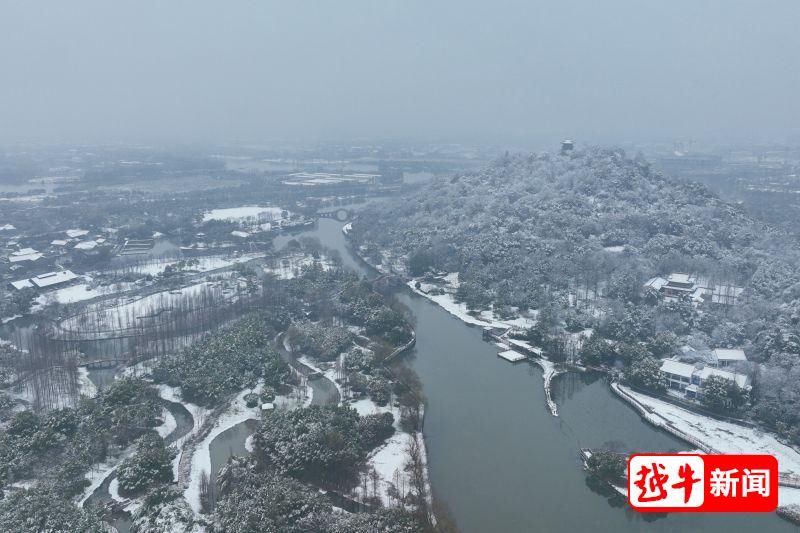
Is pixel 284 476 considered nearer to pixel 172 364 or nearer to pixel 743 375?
pixel 172 364

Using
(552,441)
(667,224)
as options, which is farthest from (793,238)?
(552,441)

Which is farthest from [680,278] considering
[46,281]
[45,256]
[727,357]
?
[45,256]

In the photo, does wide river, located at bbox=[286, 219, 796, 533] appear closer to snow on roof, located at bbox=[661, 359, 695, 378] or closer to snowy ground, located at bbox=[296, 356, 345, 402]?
snow on roof, located at bbox=[661, 359, 695, 378]

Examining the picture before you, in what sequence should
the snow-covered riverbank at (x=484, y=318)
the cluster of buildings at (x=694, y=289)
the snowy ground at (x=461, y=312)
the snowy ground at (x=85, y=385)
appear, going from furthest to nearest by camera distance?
the cluster of buildings at (x=694, y=289), the snowy ground at (x=461, y=312), the snow-covered riverbank at (x=484, y=318), the snowy ground at (x=85, y=385)

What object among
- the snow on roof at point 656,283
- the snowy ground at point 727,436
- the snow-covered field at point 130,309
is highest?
the snow on roof at point 656,283

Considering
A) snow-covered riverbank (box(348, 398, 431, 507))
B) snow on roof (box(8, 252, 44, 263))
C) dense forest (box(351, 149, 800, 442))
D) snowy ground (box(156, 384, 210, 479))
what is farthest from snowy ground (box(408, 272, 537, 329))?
snow on roof (box(8, 252, 44, 263))

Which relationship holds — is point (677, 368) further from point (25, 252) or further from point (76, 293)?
point (25, 252)

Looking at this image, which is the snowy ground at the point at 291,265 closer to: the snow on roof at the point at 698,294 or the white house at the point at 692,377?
the snow on roof at the point at 698,294

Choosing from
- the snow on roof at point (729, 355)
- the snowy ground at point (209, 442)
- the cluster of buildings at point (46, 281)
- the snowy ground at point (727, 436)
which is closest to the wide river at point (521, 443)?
the snowy ground at point (727, 436)

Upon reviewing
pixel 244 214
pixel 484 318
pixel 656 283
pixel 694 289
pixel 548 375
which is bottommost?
pixel 548 375
